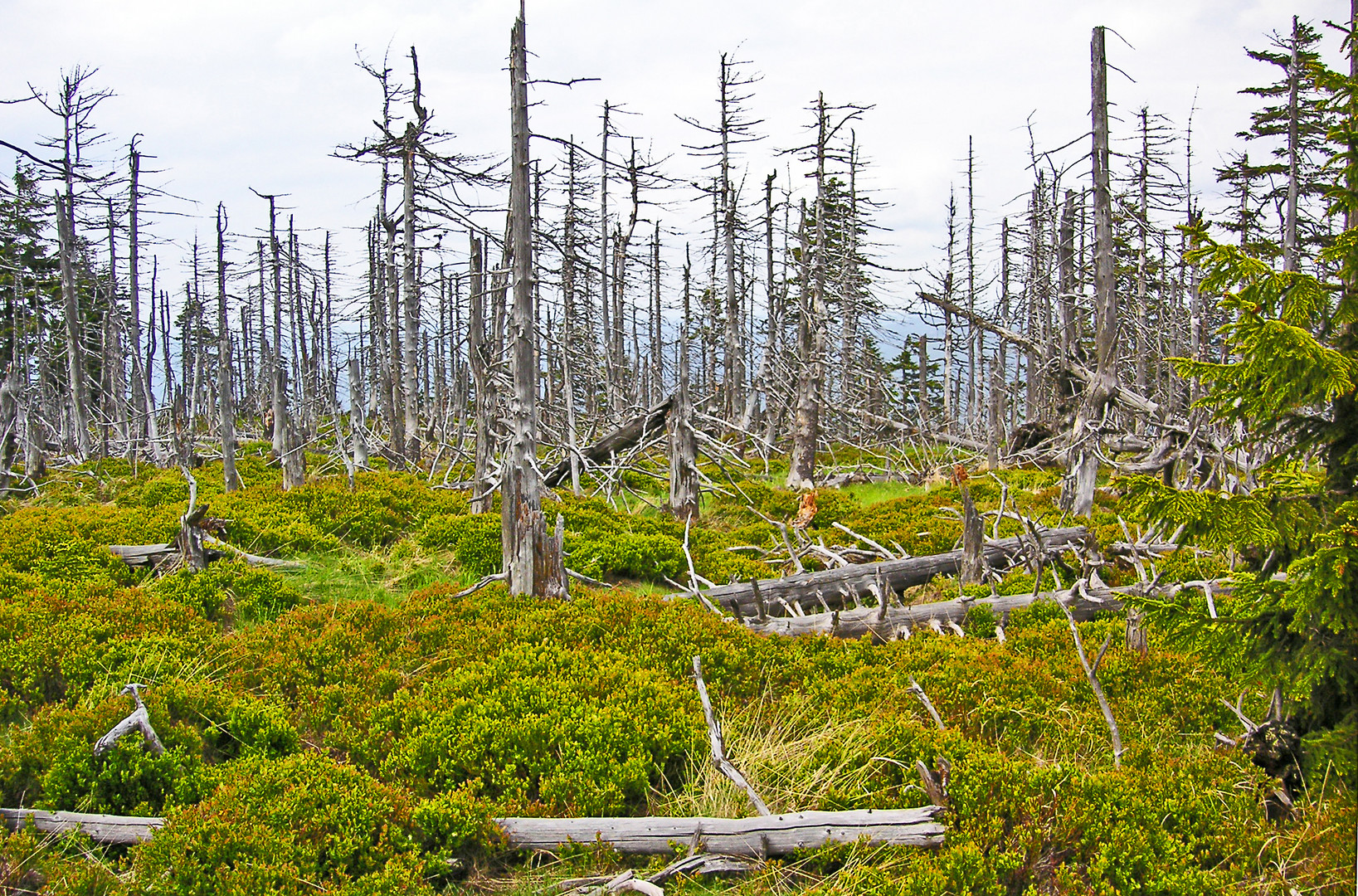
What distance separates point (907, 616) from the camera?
786 cm

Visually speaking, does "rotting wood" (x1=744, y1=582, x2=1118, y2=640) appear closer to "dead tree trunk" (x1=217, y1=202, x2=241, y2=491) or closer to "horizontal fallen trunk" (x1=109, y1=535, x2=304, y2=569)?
"horizontal fallen trunk" (x1=109, y1=535, x2=304, y2=569)

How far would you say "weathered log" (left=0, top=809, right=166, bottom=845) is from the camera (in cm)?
438

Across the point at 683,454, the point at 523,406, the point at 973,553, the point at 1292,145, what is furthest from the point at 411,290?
the point at 1292,145

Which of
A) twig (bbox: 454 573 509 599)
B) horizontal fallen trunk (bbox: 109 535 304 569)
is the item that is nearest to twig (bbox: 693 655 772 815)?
twig (bbox: 454 573 509 599)

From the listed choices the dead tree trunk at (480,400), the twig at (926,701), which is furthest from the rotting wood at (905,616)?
the dead tree trunk at (480,400)

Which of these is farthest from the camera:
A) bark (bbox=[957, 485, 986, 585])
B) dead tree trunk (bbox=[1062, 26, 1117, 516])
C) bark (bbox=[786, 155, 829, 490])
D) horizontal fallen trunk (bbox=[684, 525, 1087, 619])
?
bark (bbox=[786, 155, 829, 490])

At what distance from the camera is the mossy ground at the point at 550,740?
4.16 metres

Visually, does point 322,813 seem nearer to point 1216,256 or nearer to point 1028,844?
point 1028,844

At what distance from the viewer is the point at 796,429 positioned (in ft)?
55.0

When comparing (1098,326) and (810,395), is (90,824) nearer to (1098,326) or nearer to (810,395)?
(1098,326)

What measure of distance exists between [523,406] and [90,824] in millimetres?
4642

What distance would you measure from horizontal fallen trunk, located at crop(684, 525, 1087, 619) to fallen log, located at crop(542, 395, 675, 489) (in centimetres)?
447

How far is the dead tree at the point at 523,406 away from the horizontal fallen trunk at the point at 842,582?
1.77 metres

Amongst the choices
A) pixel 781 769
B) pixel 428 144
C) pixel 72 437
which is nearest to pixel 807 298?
pixel 428 144
